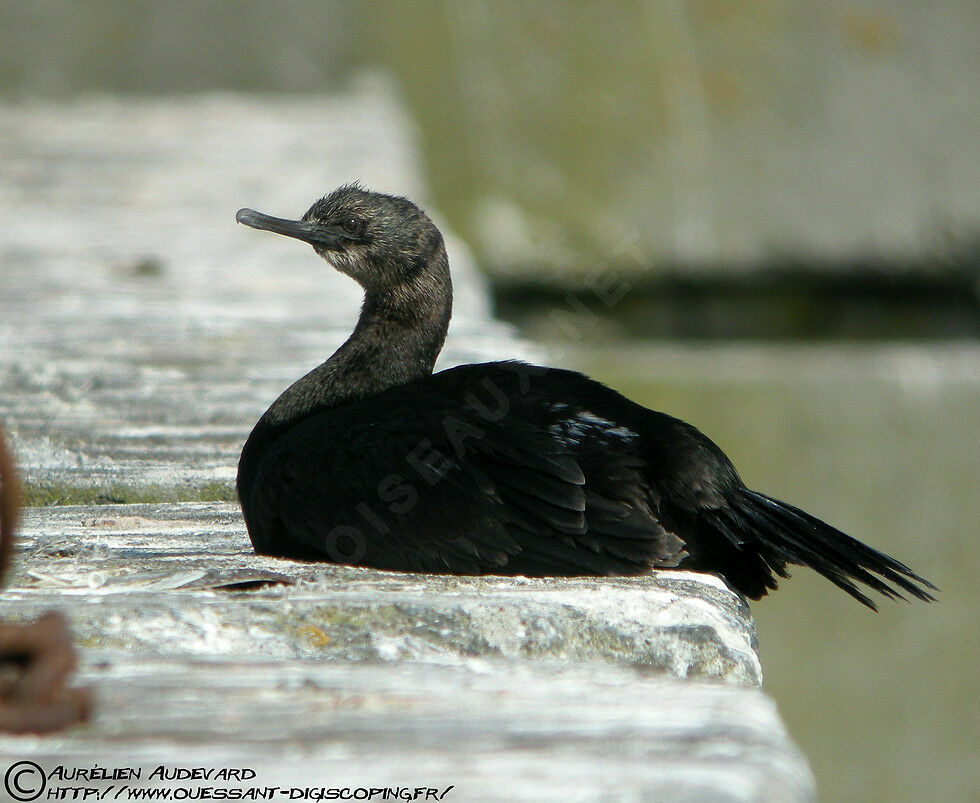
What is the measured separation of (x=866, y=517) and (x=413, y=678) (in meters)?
5.15

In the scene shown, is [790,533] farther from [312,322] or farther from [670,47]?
[670,47]

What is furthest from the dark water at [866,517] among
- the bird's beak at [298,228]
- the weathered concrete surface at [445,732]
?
the weathered concrete surface at [445,732]

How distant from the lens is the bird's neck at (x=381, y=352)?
279 centimetres

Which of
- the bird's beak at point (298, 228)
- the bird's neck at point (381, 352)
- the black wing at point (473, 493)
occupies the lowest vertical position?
the black wing at point (473, 493)

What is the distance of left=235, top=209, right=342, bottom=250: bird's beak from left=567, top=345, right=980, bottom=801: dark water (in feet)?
11.7

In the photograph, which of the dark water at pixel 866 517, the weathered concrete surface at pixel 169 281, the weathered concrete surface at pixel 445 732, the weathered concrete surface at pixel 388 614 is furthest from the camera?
the dark water at pixel 866 517

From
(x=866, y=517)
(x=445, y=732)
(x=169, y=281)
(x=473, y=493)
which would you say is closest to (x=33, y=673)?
(x=445, y=732)

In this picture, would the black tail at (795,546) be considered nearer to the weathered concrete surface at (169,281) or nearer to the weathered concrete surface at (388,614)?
the weathered concrete surface at (388,614)

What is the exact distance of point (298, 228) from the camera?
308cm

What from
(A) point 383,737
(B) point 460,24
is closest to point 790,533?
(A) point 383,737

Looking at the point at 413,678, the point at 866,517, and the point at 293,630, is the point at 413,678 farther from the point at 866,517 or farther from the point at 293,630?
the point at 866,517

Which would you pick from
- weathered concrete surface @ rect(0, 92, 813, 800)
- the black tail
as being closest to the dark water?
weathered concrete surface @ rect(0, 92, 813, 800)

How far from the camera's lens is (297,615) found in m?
1.90

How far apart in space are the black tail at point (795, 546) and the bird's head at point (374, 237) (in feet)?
3.12
